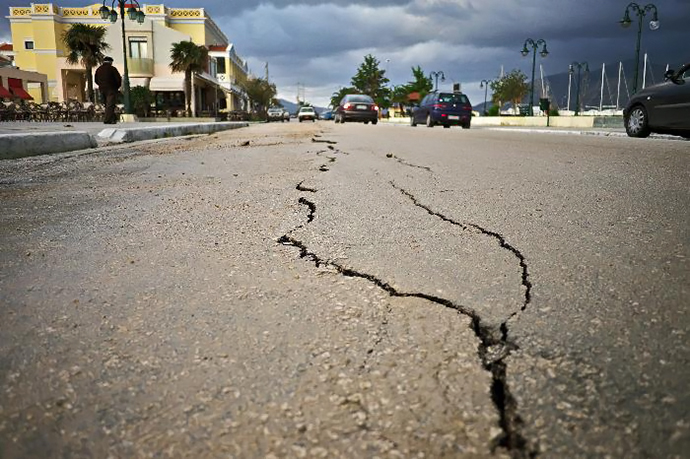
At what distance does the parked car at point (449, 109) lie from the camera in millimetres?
19875

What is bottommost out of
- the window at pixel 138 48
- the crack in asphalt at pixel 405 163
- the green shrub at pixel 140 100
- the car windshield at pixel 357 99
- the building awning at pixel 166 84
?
the crack in asphalt at pixel 405 163

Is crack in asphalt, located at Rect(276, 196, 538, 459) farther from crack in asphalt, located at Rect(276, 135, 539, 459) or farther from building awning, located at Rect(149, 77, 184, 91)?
building awning, located at Rect(149, 77, 184, 91)

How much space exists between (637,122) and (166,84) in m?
34.3

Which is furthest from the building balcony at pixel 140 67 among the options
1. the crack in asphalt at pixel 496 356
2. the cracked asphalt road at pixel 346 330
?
the crack in asphalt at pixel 496 356

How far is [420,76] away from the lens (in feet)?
242

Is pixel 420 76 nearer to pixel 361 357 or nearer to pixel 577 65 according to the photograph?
pixel 577 65

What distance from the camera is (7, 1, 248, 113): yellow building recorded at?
130 feet

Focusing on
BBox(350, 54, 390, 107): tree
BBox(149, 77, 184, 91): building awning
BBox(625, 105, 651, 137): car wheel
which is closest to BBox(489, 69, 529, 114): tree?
BBox(350, 54, 390, 107): tree

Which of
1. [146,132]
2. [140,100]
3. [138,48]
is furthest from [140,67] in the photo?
[146,132]

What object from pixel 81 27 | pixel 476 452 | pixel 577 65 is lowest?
pixel 476 452

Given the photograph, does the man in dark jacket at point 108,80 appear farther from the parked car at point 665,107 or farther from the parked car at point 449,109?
the parked car at point 665,107

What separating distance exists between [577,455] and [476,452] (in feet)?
0.59

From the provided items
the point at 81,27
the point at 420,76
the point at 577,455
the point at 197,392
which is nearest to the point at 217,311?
the point at 197,392

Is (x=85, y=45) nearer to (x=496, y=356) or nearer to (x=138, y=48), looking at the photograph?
(x=138, y=48)
